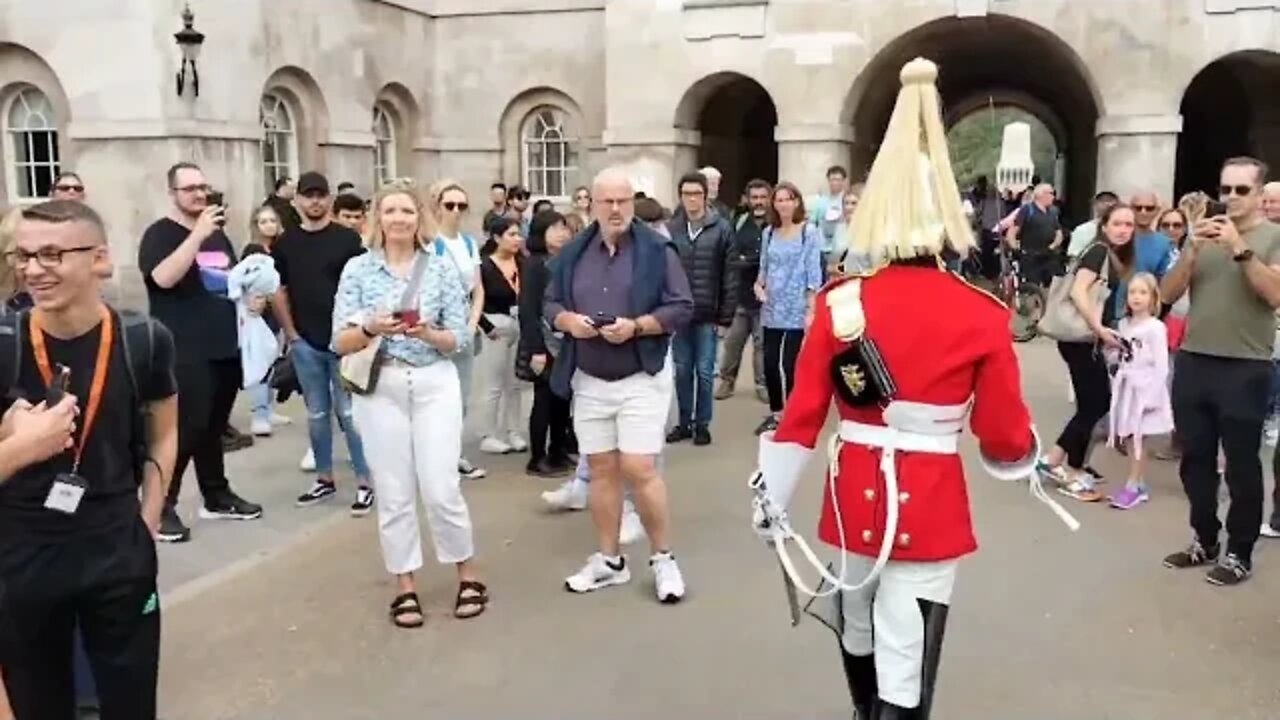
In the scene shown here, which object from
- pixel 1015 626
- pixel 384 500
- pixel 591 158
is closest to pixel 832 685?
pixel 1015 626

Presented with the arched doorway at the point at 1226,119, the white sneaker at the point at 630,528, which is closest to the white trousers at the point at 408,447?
the white sneaker at the point at 630,528

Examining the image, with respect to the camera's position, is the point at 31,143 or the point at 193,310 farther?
the point at 31,143

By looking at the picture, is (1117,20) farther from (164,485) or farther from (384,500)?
(164,485)

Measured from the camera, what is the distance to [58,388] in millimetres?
2904

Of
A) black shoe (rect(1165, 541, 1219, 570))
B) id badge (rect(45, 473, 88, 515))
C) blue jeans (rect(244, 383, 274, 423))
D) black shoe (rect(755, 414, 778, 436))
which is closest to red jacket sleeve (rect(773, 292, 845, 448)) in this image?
id badge (rect(45, 473, 88, 515))

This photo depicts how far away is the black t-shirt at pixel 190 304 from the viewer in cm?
639

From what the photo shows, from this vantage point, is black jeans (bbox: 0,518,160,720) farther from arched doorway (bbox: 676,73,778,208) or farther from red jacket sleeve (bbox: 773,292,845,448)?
arched doorway (bbox: 676,73,778,208)

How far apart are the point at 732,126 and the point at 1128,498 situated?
13922mm

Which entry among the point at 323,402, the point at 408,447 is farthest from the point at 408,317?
the point at 323,402

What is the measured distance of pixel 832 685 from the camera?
455 centimetres

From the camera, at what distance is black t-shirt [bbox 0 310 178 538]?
9.67 ft

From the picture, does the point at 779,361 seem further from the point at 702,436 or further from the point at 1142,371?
the point at 1142,371

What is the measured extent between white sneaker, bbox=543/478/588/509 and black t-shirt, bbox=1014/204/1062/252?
10618mm

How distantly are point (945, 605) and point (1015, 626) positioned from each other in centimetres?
199
